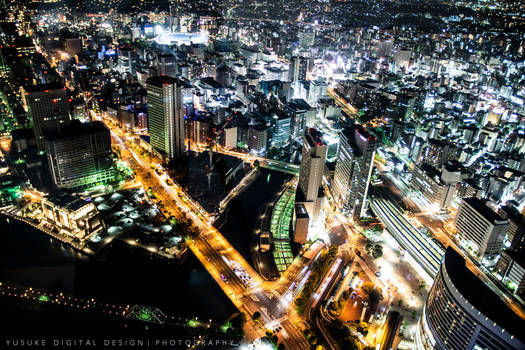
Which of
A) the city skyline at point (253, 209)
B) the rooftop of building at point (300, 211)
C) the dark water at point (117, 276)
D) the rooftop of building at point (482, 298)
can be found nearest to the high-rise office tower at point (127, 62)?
the city skyline at point (253, 209)

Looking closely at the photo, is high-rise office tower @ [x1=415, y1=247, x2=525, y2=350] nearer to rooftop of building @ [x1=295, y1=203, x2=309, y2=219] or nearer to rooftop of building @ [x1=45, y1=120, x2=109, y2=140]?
rooftop of building @ [x1=295, y1=203, x2=309, y2=219]

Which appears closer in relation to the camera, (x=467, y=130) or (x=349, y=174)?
(x=349, y=174)

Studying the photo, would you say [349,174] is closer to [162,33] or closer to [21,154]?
[21,154]

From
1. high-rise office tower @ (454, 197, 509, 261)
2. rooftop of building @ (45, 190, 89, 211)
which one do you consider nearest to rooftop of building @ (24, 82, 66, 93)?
rooftop of building @ (45, 190, 89, 211)

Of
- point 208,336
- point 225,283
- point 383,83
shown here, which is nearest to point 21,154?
point 225,283

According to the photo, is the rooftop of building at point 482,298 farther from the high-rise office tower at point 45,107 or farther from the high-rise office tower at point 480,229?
the high-rise office tower at point 45,107
